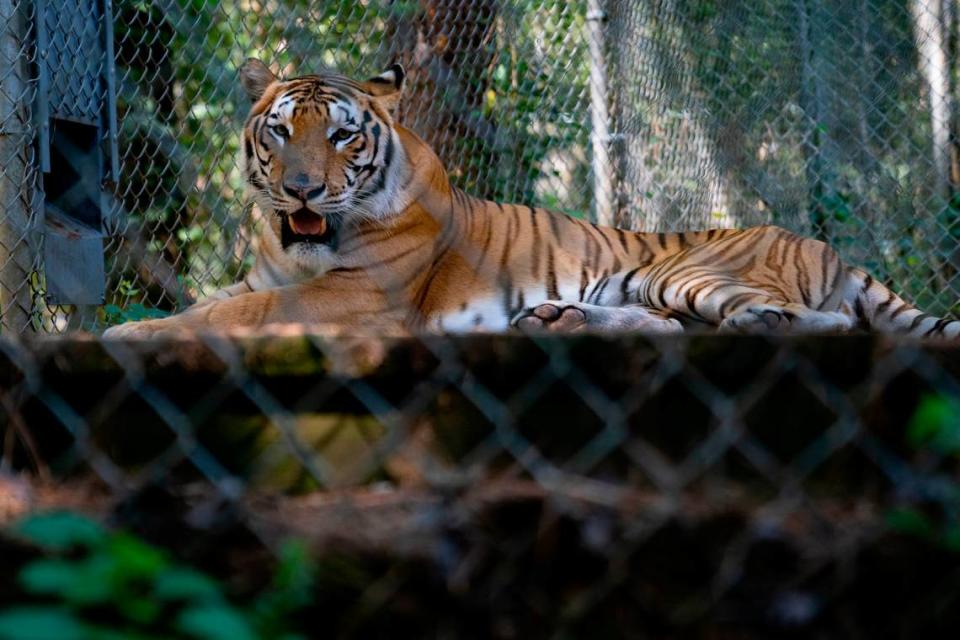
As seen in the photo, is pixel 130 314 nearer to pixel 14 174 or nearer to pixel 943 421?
pixel 14 174

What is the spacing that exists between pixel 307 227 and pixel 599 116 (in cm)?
215

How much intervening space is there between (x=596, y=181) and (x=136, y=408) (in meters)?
3.98

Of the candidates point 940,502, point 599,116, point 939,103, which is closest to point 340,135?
point 599,116

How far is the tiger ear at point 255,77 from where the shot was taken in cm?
416

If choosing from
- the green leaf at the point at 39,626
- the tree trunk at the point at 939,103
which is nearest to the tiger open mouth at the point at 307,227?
the green leaf at the point at 39,626

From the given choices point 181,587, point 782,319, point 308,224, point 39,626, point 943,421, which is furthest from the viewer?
point 308,224

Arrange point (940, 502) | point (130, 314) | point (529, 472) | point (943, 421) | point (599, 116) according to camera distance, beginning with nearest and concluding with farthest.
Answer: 1. point (943, 421)
2. point (940, 502)
3. point (529, 472)
4. point (130, 314)
5. point (599, 116)

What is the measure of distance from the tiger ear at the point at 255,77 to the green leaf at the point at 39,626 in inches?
128

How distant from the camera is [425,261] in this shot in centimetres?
408

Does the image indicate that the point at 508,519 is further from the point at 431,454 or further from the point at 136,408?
the point at 136,408

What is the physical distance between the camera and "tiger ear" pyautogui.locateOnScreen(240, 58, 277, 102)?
416cm

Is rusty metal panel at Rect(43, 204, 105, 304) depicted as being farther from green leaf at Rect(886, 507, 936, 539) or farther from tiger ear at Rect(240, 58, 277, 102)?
green leaf at Rect(886, 507, 936, 539)

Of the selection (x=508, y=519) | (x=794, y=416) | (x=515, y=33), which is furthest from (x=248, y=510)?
(x=515, y=33)

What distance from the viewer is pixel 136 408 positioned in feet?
6.09
